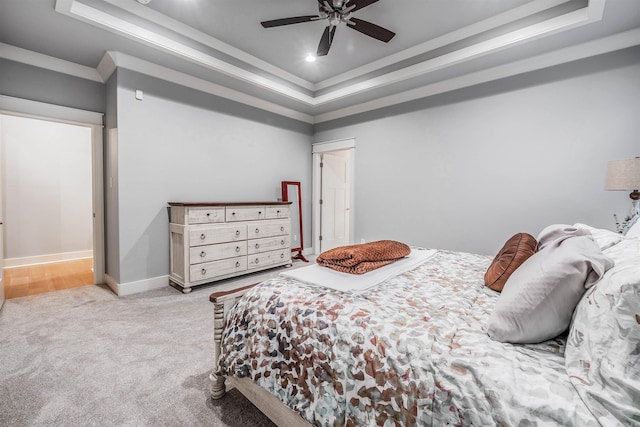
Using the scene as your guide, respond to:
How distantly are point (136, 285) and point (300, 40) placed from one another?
3.32m

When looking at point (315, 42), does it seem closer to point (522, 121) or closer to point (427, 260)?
point (522, 121)

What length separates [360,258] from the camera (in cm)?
169

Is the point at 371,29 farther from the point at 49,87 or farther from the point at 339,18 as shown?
the point at 49,87

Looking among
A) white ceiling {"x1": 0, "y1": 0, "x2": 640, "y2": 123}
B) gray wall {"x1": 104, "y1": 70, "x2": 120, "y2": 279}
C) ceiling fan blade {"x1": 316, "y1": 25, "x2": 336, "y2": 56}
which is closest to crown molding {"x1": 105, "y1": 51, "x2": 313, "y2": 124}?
white ceiling {"x1": 0, "y1": 0, "x2": 640, "y2": 123}

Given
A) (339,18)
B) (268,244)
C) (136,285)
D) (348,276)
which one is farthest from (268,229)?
(339,18)

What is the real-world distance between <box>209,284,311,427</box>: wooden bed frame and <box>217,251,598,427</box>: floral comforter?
0.22ft

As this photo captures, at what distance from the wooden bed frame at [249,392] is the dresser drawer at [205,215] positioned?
1.92 m

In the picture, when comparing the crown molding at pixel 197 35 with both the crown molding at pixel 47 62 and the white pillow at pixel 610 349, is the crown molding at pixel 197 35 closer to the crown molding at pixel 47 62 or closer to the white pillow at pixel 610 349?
the crown molding at pixel 47 62

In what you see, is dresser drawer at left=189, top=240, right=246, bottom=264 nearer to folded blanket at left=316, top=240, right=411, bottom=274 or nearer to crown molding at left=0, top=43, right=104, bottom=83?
folded blanket at left=316, top=240, right=411, bottom=274

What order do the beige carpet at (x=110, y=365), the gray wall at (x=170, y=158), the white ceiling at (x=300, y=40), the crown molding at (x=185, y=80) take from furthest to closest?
the gray wall at (x=170, y=158) < the crown molding at (x=185, y=80) < the white ceiling at (x=300, y=40) < the beige carpet at (x=110, y=365)

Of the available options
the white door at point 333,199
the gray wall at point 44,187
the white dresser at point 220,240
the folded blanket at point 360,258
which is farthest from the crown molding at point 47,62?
the folded blanket at point 360,258

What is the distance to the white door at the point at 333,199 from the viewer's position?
527cm

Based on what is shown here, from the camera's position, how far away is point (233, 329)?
4.59 feet

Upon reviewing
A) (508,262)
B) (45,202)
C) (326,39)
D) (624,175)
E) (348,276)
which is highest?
(326,39)
